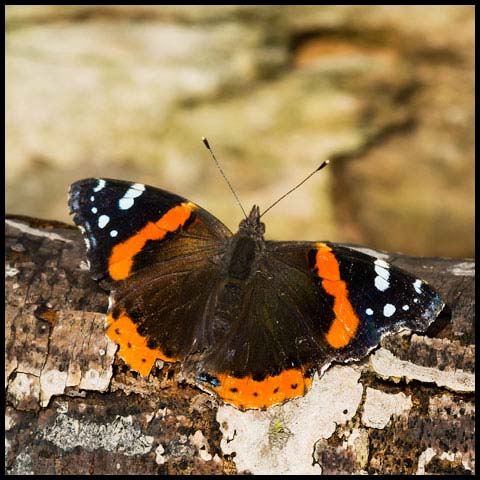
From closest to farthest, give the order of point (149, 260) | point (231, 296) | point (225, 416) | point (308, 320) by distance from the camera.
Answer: point (225, 416) → point (308, 320) → point (231, 296) → point (149, 260)

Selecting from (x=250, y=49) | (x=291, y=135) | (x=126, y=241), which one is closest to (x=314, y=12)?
(x=250, y=49)

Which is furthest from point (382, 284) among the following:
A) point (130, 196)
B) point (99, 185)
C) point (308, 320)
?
point (99, 185)

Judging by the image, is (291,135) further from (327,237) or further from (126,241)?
(126,241)

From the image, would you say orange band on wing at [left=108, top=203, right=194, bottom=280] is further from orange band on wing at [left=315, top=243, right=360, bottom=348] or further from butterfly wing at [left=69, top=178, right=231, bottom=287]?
orange band on wing at [left=315, top=243, right=360, bottom=348]

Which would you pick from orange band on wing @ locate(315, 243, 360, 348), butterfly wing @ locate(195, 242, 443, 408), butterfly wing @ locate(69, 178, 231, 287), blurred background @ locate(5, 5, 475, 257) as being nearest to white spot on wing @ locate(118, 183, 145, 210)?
butterfly wing @ locate(69, 178, 231, 287)

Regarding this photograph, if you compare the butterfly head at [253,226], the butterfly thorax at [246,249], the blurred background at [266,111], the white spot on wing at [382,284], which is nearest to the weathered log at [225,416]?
the white spot on wing at [382,284]

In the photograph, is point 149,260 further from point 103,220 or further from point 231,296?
point 231,296

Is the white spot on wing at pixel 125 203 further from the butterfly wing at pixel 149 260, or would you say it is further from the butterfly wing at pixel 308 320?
the butterfly wing at pixel 308 320
